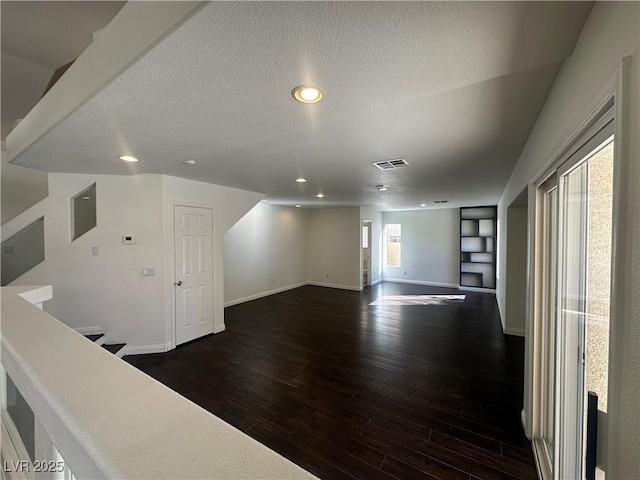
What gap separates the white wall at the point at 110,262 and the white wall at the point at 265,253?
225 centimetres

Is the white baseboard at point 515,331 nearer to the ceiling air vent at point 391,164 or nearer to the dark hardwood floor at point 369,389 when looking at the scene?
the dark hardwood floor at point 369,389

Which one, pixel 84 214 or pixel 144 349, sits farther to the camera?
pixel 84 214

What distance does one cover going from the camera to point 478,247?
24.8ft

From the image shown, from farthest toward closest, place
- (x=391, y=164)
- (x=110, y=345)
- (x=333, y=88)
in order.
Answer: (x=110, y=345)
(x=391, y=164)
(x=333, y=88)

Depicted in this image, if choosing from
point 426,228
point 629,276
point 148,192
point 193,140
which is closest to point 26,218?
point 148,192

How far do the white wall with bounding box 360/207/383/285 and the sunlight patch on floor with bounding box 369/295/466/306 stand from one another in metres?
1.76

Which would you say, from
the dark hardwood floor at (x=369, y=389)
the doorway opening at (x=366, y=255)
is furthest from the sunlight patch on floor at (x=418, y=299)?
the doorway opening at (x=366, y=255)

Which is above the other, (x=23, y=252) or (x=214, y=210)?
(x=214, y=210)

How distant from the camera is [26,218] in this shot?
334 cm

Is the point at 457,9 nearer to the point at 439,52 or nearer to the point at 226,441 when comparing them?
the point at 439,52

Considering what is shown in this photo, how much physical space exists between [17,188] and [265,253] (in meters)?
4.52

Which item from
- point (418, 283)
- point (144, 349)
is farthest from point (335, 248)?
point (144, 349)

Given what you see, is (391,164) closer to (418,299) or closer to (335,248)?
(418,299)

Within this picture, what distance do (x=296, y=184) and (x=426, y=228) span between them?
216 inches
